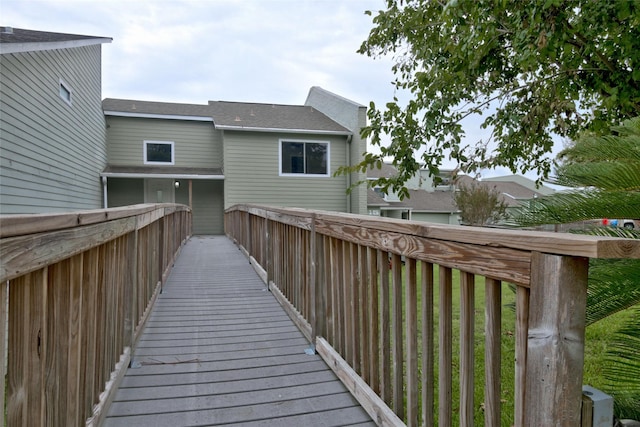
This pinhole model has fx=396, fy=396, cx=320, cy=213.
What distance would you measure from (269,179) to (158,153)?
403cm

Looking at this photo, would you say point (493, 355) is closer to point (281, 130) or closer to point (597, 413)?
point (597, 413)

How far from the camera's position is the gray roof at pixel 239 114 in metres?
13.9

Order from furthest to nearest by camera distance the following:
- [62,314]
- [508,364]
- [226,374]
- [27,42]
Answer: [27,42] < [508,364] < [226,374] < [62,314]

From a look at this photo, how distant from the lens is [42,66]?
7.62m

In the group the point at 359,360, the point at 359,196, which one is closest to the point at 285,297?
the point at 359,360

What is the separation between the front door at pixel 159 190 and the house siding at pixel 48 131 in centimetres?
206

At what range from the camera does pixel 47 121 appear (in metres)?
8.02

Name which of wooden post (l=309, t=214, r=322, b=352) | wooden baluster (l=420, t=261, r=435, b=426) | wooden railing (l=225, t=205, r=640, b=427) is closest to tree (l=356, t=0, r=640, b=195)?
wooden post (l=309, t=214, r=322, b=352)

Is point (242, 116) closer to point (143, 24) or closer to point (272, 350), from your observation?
point (143, 24)

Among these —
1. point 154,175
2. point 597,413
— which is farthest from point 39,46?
point 597,413

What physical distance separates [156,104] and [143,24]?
649 centimetres

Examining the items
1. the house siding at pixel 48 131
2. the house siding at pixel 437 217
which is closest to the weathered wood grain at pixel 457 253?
the house siding at pixel 48 131

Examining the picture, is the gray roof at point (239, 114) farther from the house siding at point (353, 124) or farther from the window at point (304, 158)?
the window at point (304, 158)

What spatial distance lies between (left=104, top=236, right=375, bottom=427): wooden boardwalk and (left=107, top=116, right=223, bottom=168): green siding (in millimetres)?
10541
